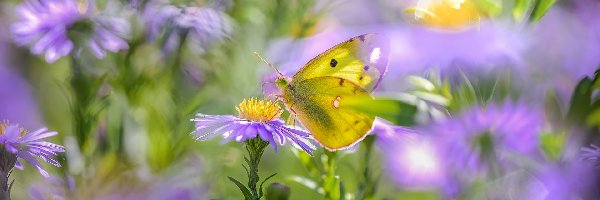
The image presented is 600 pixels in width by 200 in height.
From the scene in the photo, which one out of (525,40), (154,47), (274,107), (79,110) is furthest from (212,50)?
(525,40)

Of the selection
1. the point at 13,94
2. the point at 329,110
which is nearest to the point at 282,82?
the point at 329,110

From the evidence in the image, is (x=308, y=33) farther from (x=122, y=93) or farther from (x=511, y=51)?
(x=511, y=51)

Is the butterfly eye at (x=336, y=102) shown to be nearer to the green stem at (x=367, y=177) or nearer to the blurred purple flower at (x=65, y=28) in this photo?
the green stem at (x=367, y=177)

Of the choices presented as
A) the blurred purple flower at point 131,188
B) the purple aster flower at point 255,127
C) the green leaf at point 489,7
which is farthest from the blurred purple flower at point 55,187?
the green leaf at point 489,7

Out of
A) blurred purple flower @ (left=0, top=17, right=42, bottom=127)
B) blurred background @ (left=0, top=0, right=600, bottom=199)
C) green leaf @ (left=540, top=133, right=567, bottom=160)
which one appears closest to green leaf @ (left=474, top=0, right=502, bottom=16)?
blurred background @ (left=0, top=0, right=600, bottom=199)

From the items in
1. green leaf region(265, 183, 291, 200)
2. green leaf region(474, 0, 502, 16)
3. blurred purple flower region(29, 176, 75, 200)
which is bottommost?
blurred purple flower region(29, 176, 75, 200)

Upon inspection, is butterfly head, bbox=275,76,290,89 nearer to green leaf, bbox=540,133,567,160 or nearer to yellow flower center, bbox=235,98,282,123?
yellow flower center, bbox=235,98,282,123

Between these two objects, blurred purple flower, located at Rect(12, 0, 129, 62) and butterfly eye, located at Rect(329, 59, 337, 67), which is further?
blurred purple flower, located at Rect(12, 0, 129, 62)
